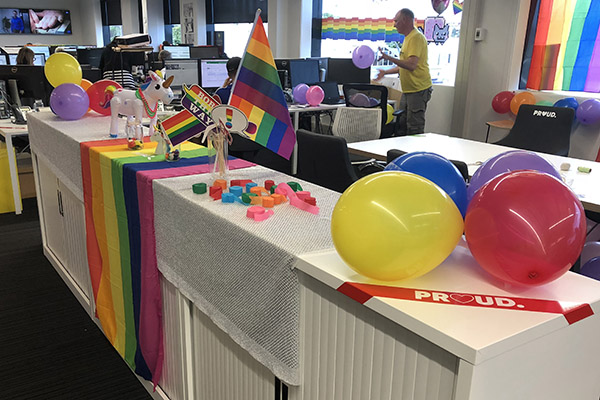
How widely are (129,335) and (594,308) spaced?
1661 mm

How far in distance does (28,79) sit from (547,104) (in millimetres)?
4914

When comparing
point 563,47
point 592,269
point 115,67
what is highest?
point 563,47

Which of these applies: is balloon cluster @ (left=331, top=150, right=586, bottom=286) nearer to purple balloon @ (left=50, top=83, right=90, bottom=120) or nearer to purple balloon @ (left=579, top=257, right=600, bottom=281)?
purple balloon @ (left=579, top=257, right=600, bottom=281)

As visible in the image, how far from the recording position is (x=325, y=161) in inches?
110

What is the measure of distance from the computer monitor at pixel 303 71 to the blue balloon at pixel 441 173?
4859 mm

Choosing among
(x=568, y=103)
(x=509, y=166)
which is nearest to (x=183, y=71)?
(x=568, y=103)

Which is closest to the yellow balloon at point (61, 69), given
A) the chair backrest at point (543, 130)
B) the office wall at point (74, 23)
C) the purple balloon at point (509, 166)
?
the purple balloon at point (509, 166)

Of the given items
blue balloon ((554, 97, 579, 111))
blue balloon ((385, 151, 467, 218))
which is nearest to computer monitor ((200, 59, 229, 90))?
blue balloon ((554, 97, 579, 111))

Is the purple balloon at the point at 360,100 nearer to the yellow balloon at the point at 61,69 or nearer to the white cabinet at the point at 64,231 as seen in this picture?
the yellow balloon at the point at 61,69

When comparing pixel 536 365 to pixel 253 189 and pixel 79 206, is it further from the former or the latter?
pixel 79 206

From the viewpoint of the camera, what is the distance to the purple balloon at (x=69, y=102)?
2.80 metres

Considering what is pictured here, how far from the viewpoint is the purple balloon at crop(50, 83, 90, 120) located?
280 centimetres

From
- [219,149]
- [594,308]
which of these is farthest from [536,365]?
[219,149]

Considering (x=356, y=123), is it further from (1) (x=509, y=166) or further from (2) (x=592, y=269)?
(1) (x=509, y=166)
